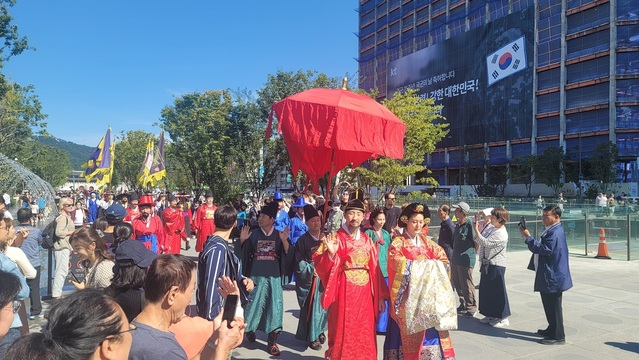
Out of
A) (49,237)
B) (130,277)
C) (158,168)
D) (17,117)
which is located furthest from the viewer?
(17,117)

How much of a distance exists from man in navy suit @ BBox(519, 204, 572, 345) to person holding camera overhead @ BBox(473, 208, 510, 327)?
676 mm

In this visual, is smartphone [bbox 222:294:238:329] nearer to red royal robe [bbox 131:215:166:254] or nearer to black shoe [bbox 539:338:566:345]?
black shoe [bbox 539:338:566:345]

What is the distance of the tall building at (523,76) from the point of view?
42.7m

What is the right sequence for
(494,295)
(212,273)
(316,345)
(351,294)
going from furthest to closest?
(494,295) < (316,345) < (351,294) < (212,273)

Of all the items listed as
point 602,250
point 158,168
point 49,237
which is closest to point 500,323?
point 49,237

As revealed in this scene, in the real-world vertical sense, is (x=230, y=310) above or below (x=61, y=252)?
above

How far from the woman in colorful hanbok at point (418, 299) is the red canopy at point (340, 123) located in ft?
2.74

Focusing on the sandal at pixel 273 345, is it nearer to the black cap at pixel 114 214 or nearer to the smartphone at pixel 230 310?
the black cap at pixel 114 214

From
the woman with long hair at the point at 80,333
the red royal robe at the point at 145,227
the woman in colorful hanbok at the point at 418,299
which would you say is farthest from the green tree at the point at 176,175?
the woman with long hair at the point at 80,333

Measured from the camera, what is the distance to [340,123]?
4.27 metres

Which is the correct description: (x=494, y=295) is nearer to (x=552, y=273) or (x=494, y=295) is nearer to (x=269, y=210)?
(x=552, y=273)

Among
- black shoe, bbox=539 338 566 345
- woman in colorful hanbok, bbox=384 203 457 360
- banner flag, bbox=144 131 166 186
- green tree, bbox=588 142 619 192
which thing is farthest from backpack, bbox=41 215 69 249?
green tree, bbox=588 142 619 192

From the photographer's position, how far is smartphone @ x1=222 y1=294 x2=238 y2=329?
6.52 ft

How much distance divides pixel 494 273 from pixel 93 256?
489cm
